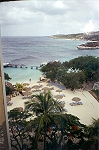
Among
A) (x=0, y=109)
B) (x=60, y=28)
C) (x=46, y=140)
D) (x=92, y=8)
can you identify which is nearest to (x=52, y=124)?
(x=46, y=140)

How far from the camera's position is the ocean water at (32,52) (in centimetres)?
225

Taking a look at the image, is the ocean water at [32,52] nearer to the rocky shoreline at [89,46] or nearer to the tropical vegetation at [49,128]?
the rocky shoreline at [89,46]

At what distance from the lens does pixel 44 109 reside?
2328 mm

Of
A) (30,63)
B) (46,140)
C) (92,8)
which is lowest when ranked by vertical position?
Result: (46,140)

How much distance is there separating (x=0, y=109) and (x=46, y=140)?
68cm

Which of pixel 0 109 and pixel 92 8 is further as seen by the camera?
pixel 0 109

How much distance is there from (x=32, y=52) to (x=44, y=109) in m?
0.70

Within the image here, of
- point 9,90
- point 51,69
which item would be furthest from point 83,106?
point 9,90

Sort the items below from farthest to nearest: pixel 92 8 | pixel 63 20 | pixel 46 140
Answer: pixel 46 140
pixel 63 20
pixel 92 8

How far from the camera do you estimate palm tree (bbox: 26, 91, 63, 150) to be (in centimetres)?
230

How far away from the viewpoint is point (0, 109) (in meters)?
2.30

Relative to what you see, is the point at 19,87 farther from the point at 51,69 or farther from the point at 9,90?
the point at 51,69

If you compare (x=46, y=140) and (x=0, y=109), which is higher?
(x=0, y=109)

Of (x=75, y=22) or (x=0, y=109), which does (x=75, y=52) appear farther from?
(x=0, y=109)
